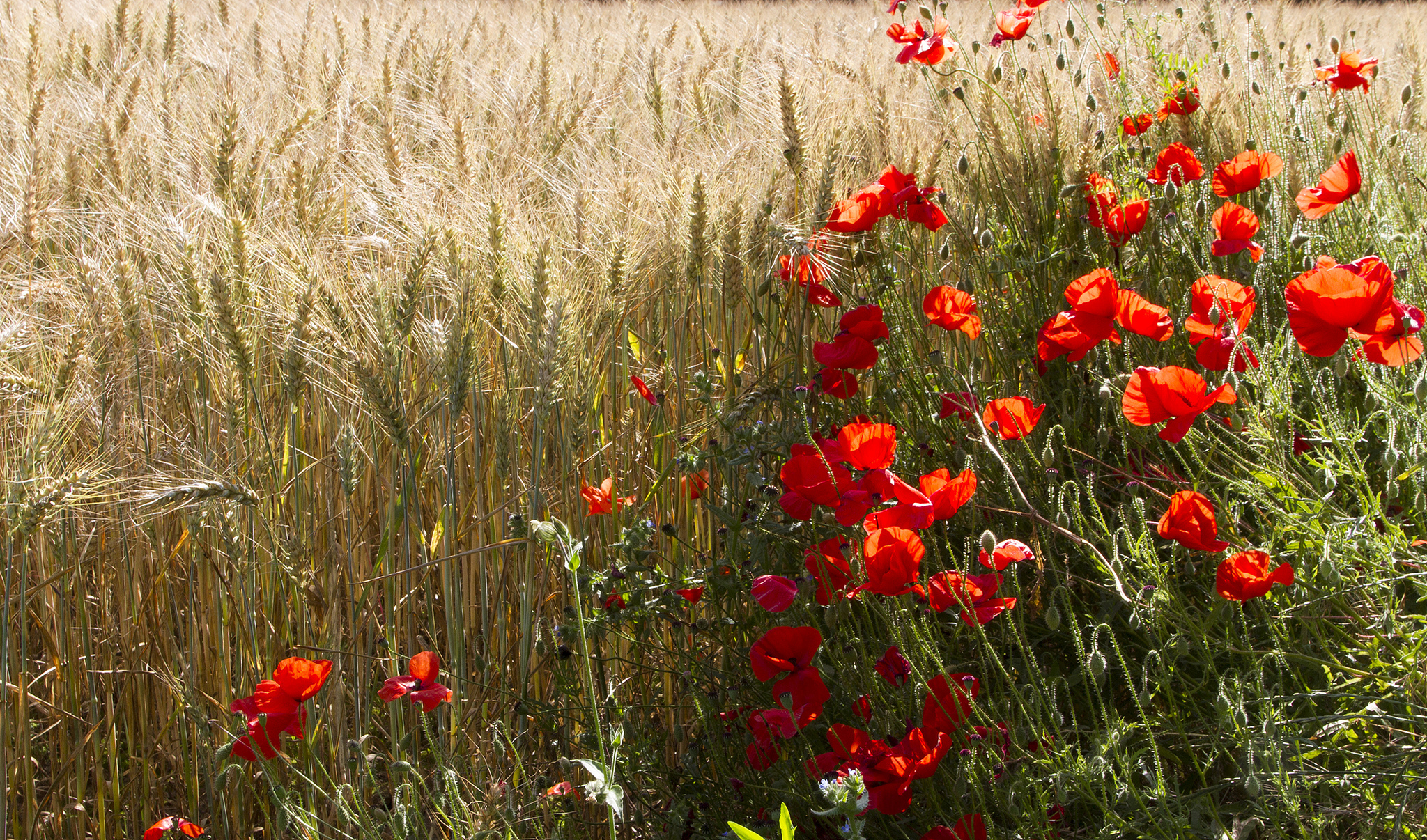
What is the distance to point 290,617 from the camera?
1334mm

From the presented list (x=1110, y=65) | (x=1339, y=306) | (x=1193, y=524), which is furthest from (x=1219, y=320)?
(x=1110, y=65)

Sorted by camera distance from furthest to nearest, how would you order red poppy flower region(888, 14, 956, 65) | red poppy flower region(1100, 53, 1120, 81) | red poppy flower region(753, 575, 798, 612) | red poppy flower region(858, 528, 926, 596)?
1. red poppy flower region(1100, 53, 1120, 81)
2. red poppy flower region(888, 14, 956, 65)
3. red poppy flower region(753, 575, 798, 612)
4. red poppy flower region(858, 528, 926, 596)

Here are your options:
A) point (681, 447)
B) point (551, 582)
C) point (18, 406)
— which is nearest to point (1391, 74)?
point (681, 447)

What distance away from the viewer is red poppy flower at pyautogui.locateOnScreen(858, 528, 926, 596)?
92 centimetres

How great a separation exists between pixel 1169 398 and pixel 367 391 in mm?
834

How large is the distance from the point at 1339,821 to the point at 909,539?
62 centimetres

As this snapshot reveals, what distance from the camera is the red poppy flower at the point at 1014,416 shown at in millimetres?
1113

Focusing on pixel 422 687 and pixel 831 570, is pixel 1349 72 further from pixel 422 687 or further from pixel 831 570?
pixel 422 687

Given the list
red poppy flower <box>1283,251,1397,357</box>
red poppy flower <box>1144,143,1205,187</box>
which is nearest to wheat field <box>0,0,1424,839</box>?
red poppy flower <box>1144,143,1205,187</box>

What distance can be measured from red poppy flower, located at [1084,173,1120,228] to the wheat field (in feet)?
0.17

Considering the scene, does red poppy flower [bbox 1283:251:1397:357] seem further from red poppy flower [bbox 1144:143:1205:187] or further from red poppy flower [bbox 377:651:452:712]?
red poppy flower [bbox 377:651:452:712]

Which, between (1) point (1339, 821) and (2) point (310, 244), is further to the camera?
(2) point (310, 244)

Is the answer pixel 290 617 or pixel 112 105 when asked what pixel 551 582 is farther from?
pixel 112 105

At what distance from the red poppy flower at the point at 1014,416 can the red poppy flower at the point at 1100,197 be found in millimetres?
537
